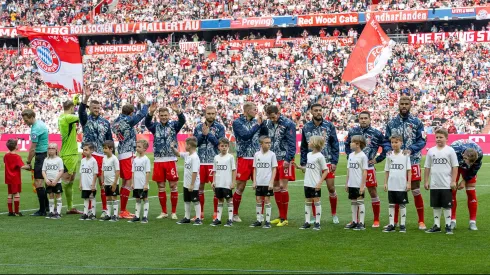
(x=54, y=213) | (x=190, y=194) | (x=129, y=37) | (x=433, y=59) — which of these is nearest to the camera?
(x=190, y=194)

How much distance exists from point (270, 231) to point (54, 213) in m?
4.71

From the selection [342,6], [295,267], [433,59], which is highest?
[342,6]

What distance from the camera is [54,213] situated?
54.6 feet

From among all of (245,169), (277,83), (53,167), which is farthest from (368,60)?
(277,83)

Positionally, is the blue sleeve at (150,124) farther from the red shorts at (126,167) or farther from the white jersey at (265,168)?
the white jersey at (265,168)

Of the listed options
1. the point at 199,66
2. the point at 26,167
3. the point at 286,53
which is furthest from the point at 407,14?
the point at 26,167

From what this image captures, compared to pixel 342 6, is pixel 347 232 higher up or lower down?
lower down


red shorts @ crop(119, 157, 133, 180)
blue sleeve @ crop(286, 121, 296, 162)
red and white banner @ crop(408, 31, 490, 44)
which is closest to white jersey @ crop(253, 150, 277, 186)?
blue sleeve @ crop(286, 121, 296, 162)

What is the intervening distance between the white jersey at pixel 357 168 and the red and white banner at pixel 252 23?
42542 millimetres

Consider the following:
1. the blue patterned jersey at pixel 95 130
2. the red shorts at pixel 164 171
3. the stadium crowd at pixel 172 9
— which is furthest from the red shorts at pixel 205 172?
the stadium crowd at pixel 172 9

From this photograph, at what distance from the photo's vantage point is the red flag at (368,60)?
21188 millimetres

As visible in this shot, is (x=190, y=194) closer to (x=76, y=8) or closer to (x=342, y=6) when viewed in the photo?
(x=342, y=6)

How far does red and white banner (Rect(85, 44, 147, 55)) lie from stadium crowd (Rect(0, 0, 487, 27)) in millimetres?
2184

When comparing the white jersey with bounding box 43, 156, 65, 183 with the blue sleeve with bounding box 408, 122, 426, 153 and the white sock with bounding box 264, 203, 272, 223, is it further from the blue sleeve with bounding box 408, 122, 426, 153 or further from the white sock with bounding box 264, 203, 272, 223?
the blue sleeve with bounding box 408, 122, 426, 153
